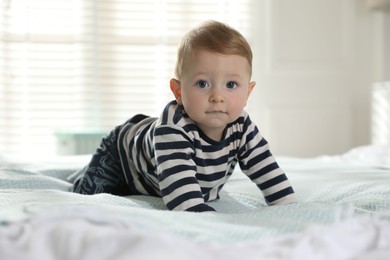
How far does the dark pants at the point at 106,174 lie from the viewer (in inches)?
58.1

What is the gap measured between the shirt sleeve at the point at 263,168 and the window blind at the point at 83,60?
2549 mm

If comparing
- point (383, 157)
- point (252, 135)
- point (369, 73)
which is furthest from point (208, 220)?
point (369, 73)

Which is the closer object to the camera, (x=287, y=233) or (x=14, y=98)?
(x=287, y=233)

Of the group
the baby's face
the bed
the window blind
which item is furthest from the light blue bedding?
the window blind

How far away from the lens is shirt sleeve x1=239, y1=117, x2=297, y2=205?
1274mm

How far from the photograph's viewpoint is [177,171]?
1.16 metres

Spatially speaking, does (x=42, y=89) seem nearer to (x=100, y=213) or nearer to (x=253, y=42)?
(x=253, y=42)

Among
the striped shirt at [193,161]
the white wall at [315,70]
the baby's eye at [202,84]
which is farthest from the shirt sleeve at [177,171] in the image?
the white wall at [315,70]

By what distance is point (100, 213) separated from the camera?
73cm

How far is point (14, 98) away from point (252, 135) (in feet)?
8.90

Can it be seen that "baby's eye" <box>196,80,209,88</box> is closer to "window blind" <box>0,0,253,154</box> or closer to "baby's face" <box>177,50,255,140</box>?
"baby's face" <box>177,50,255,140</box>

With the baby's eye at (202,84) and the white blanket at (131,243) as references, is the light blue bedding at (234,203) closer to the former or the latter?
the white blanket at (131,243)

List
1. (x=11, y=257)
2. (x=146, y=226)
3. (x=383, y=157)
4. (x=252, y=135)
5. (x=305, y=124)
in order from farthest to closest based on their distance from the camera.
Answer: (x=305, y=124) → (x=383, y=157) → (x=252, y=135) → (x=146, y=226) → (x=11, y=257)

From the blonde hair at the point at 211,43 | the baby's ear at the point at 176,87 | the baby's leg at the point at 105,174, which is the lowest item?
the baby's leg at the point at 105,174
